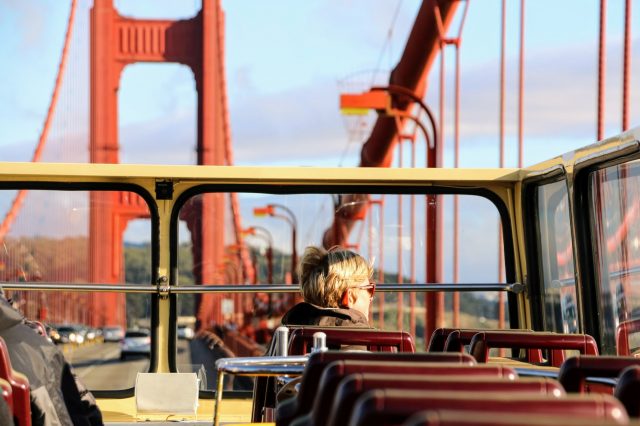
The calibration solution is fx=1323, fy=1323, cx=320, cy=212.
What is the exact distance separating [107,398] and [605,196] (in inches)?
100

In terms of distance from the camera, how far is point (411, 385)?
2.00 meters

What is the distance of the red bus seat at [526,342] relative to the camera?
367 centimetres

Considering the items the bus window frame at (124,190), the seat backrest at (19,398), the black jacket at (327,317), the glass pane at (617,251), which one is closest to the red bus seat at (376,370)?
the seat backrest at (19,398)

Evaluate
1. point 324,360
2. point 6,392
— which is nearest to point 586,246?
point 6,392

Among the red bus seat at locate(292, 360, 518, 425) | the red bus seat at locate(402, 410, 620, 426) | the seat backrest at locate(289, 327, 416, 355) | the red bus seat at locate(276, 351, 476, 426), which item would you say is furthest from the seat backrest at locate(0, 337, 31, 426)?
the red bus seat at locate(402, 410, 620, 426)

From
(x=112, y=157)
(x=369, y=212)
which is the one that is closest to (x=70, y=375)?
(x=369, y=212)

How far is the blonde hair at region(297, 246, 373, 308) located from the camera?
432cm

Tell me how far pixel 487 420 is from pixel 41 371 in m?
2.23

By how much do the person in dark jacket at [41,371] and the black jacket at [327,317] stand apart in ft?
2.94

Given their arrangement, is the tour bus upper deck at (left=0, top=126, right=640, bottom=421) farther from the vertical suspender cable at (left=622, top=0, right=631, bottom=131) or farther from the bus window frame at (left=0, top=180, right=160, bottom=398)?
the vertical suspender cable at (left=622, top=0, right=631, bottom=131)

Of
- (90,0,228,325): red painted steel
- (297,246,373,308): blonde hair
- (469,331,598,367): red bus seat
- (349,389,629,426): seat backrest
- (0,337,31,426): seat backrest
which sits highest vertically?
(90,0,228,325): red painted steel

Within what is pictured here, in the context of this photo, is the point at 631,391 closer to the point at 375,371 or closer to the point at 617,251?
the point at 375,371

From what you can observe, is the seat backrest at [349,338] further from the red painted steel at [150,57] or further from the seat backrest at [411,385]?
the red painted steel at [150,57]

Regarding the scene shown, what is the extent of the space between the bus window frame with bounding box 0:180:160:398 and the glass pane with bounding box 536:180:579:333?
1.87 meters
